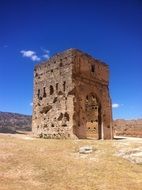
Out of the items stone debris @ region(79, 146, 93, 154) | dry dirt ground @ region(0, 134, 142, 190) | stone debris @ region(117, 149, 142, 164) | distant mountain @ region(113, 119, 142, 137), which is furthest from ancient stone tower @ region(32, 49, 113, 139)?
distant mountain @ region(113, 119, 142, 137)

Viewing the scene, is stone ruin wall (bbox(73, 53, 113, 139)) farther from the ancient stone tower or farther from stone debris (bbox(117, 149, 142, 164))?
stone debris (bbox(117, 149, 142, 164))

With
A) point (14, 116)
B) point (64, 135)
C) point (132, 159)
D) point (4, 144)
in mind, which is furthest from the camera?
point (14, 116)

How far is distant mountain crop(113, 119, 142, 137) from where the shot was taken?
39191mm

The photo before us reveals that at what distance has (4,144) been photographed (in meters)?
18.2

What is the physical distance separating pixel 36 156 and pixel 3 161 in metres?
1.97

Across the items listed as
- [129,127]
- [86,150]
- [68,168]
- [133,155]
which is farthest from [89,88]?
[129,127]

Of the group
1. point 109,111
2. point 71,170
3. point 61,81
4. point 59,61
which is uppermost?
point 59,61

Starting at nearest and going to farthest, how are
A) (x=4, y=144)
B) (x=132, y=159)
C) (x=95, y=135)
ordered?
(x=132, y=159)
(x=4, y=144)
(x=95, y=135)

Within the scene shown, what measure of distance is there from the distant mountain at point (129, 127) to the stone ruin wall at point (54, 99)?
16326mm

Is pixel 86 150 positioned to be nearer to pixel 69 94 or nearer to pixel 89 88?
pixel 69 94

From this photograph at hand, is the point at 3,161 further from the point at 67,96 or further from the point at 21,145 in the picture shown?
the point at 67,96

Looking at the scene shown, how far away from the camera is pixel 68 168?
1341 cm

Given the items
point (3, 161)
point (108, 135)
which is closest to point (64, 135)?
point (108, 135)

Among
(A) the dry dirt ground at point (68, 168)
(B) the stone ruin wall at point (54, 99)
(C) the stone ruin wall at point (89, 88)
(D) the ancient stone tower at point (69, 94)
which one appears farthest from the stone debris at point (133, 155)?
(C) the stone ruin wall at point (89, 88)
